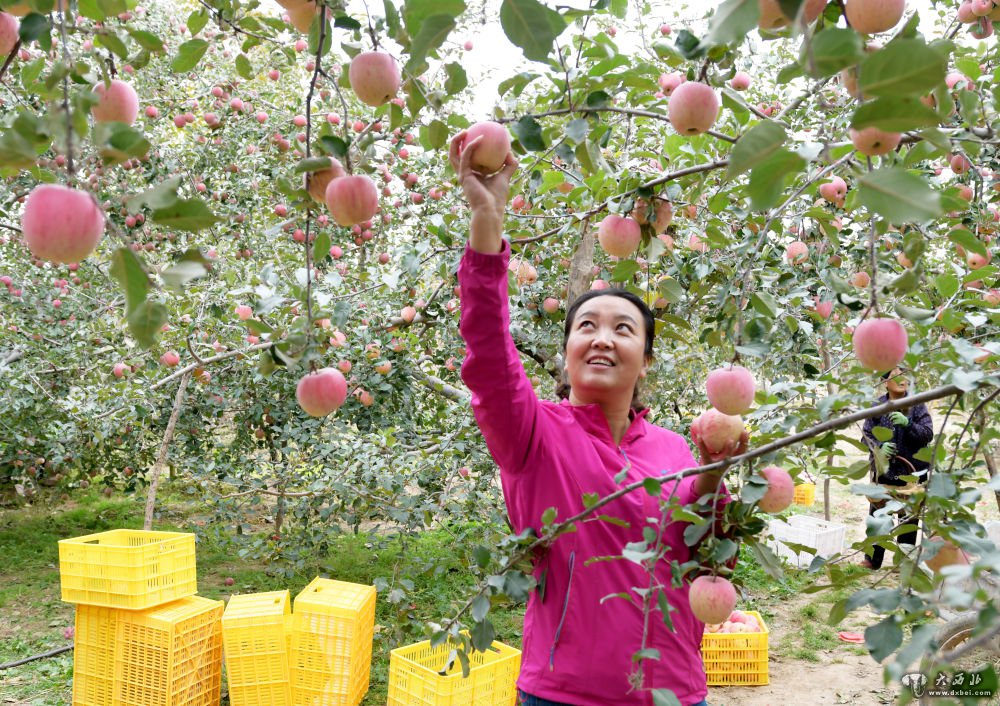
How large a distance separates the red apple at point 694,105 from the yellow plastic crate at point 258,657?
2.73 m

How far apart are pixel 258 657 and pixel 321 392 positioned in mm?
2307

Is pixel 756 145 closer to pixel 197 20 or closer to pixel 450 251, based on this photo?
pixel 197 20

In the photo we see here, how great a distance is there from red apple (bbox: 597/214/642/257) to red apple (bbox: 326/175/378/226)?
56 centimetres

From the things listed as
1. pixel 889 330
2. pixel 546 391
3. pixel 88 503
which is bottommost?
pixel 88 503

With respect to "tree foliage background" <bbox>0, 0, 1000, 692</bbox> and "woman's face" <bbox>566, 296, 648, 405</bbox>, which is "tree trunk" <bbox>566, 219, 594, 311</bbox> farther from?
"woman's face" <bbox>566, 296, 648, 405</bbox>

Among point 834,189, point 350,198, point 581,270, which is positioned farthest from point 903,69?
point 581,270

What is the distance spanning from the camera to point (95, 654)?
10.5ft

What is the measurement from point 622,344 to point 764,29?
77 cm

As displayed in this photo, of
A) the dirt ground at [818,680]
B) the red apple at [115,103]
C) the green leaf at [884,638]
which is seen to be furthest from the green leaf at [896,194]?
the dirt ground at [818,680]

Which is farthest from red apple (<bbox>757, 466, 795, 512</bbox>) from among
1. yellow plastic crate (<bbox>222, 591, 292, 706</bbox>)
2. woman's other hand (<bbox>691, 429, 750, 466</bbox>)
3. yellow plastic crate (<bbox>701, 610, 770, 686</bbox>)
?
yellow plastic crate (<bbox>701, 610, 770, 686</bbox>)

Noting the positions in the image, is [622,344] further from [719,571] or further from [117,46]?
[117,46]

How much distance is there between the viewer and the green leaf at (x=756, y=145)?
571 mm

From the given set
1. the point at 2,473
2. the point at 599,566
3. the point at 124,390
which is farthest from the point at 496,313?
the point at 2,473

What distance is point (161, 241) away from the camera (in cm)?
514
